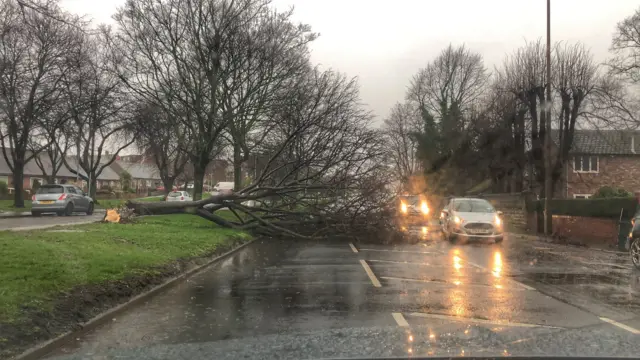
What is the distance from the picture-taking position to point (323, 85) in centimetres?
2275

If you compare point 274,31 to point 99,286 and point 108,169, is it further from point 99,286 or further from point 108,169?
point 108,169

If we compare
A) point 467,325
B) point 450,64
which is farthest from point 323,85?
point 450,64

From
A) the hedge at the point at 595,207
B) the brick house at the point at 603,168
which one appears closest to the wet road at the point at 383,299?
the hedge at the point at 595,207

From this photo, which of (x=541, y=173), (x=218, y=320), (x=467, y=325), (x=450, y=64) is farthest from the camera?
(x=450, y=64)

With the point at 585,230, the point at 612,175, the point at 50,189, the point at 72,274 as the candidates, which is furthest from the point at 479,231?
the point at 612,175

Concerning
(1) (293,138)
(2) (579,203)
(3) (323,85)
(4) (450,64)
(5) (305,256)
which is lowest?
(5) (305,256)

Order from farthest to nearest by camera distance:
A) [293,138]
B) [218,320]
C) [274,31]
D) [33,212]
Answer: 1. [33,212]
2. [274,31]
3. [293,138]
4. [218,320]

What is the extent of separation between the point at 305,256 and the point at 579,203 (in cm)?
1377

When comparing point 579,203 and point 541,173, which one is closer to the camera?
point 579,203

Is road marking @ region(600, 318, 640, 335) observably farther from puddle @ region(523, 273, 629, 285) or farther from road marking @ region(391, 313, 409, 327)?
puddle @ region(523, 273, 629, 285)

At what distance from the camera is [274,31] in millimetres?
24047

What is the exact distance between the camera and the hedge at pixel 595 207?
19281 millimetres

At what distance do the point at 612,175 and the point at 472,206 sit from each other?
2762 centimetres

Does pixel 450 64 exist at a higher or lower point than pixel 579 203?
higher
